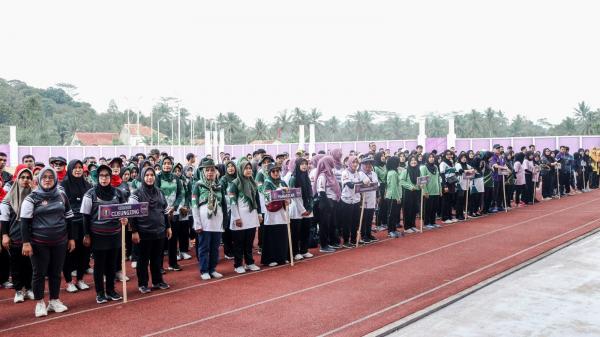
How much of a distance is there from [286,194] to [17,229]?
3.75 metres

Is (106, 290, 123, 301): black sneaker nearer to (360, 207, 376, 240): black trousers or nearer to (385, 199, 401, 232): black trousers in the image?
(360, 207, 376, 240): black trousers

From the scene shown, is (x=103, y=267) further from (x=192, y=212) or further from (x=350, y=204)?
(x=350, y=204)

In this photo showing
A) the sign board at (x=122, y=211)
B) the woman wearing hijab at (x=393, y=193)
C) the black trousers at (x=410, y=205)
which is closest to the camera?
the sign board at (x=122, y=211)

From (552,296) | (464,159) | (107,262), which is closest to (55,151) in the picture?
(464,159)

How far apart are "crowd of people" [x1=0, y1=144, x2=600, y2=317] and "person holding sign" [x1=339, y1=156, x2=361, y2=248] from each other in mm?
21

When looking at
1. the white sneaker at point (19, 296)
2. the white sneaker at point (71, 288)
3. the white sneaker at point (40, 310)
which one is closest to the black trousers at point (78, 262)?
the white sneaker at point (71, 288)

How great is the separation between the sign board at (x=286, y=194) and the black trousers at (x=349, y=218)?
1.76m

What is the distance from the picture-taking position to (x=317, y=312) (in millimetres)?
5836

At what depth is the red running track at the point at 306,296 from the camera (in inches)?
213

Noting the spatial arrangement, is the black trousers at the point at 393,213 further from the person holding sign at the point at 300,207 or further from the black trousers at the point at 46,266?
the black trousers at the point at 46,266

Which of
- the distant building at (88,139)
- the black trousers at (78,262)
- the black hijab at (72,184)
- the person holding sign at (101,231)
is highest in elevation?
the distant building at (88,139)

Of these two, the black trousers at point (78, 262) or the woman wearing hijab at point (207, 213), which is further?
the woman wearing hijab at point (207, 213)

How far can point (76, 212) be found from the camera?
7191 mm

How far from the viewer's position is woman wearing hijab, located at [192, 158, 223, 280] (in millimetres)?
7477
